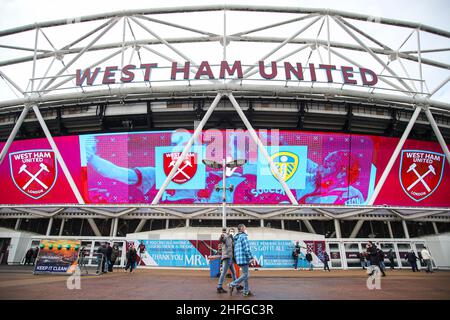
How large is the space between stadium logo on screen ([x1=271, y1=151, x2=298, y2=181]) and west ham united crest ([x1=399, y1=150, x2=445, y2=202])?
34.8 ft

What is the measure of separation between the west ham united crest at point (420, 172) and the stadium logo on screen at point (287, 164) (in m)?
10.6

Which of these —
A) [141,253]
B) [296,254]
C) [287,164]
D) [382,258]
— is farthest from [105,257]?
[287,164]

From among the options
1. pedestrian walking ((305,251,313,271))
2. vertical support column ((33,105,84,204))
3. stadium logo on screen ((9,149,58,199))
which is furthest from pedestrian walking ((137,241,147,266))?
stadium logo on screen ((9,149,58,199))

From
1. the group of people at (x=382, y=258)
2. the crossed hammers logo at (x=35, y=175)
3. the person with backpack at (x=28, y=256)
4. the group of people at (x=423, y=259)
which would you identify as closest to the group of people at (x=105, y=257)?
the person with backpack at (x=28, y=256)

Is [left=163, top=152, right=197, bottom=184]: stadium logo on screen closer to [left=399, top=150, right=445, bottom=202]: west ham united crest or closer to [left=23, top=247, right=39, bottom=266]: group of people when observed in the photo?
[left=23, top=247, right=39, bottom=266]: group of people

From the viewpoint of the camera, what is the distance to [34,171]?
94.5 feet

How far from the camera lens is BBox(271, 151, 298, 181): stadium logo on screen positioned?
88.4 feet

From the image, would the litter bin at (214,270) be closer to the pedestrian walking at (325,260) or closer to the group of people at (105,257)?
the group of people at (105,257)

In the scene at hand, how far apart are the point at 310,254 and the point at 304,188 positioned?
25.8 ft

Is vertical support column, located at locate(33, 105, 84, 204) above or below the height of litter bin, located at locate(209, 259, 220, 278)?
above

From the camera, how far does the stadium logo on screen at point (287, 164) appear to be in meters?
26.9

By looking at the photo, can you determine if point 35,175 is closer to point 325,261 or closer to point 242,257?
point 325,261
